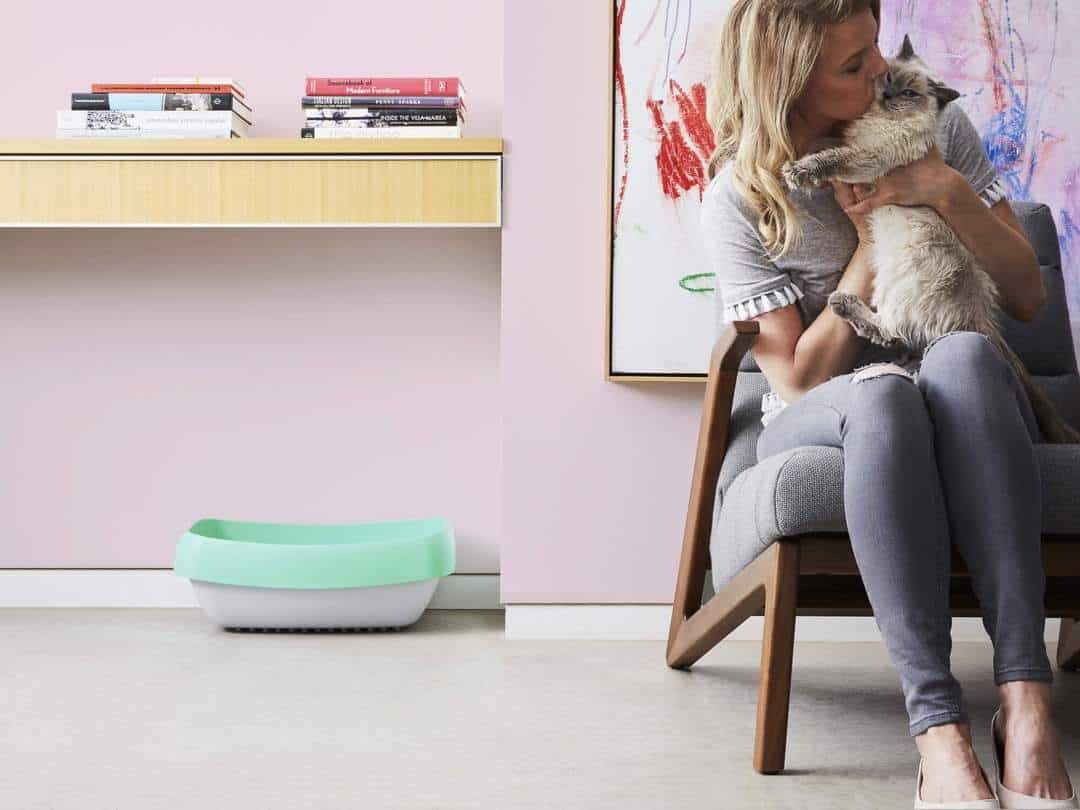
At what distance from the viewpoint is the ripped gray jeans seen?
4.04ft

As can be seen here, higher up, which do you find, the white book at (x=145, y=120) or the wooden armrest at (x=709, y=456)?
the white book at (x=145, y=120)

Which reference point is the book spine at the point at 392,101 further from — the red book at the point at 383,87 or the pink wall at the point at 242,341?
the pink wall at the point at 242,341

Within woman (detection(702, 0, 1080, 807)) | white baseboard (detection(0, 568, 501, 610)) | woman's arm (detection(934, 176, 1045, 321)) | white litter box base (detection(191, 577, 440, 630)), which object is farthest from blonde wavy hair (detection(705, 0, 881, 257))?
white baseboard (detection(0, 568, 501, 610))

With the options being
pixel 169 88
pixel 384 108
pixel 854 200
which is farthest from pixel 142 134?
pixel 854 200

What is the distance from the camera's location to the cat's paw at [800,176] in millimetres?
1664

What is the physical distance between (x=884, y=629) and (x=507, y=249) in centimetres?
128

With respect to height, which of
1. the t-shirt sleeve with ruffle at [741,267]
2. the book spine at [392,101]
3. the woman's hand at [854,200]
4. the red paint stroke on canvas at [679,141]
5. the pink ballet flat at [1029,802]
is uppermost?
the book spine at [392,101]

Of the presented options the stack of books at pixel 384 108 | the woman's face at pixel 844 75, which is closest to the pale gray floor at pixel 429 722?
the woman's face at pixel 844 75

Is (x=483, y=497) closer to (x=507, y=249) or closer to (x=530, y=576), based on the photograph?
(x=530, y=576)

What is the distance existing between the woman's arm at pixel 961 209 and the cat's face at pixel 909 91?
0.08 meters

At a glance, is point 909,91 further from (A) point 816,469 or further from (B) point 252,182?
(B) point 252,182

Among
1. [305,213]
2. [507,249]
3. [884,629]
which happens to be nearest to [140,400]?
[305,213]

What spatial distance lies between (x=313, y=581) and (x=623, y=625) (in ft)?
2.04

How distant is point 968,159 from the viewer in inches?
69.5
